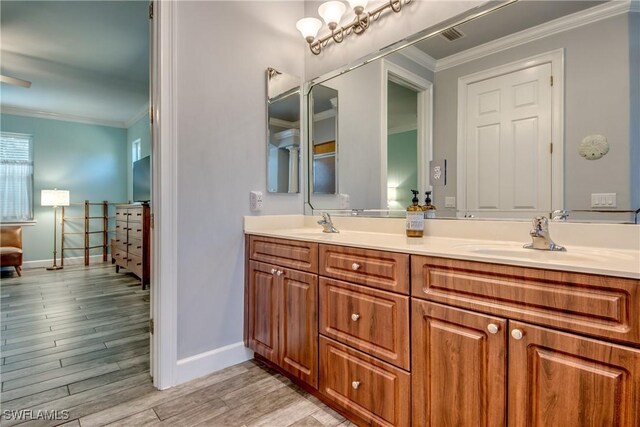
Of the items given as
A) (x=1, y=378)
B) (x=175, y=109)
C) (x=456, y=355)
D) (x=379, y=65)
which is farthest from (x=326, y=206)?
(x=1, y=378)

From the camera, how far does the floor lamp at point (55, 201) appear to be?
5.01 metres

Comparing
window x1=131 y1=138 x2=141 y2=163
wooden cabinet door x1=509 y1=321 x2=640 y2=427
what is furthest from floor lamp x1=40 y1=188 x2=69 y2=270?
wooden cabinet door x1=509 y1=321 x2=640 y2=427

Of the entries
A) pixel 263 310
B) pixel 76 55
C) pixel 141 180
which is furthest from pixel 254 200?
pixel 141 180

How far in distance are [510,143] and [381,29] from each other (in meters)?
1.03

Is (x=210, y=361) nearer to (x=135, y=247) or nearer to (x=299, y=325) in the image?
(x=299, y=325)

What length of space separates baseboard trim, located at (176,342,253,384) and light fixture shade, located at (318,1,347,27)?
2.10 meters

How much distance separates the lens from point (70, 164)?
548cm

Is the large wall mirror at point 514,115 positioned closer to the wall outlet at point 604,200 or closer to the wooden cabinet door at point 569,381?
the wall outlet at point 604,200

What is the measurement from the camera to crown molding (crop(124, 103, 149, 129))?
5.21 m

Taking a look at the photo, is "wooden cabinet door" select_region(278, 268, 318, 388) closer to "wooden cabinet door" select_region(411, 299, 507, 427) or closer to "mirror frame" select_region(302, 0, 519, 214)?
"wooden cabinet door" select_region(411, 299, 507, 427)

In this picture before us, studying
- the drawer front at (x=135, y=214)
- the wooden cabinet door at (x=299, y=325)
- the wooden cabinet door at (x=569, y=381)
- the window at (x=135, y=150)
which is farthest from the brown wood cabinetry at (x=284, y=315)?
the window at (x=135, y=150)

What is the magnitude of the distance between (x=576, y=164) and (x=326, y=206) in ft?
4.59

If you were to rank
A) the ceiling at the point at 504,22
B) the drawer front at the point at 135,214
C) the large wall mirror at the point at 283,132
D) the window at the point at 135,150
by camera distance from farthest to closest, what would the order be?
the window at the point at 135,150 → the drawer front at the point at 135,214 → the large wall mirror at the point at 283,132 → the ceiling at the point at 504,22

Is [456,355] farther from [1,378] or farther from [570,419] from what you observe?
[1,378]
